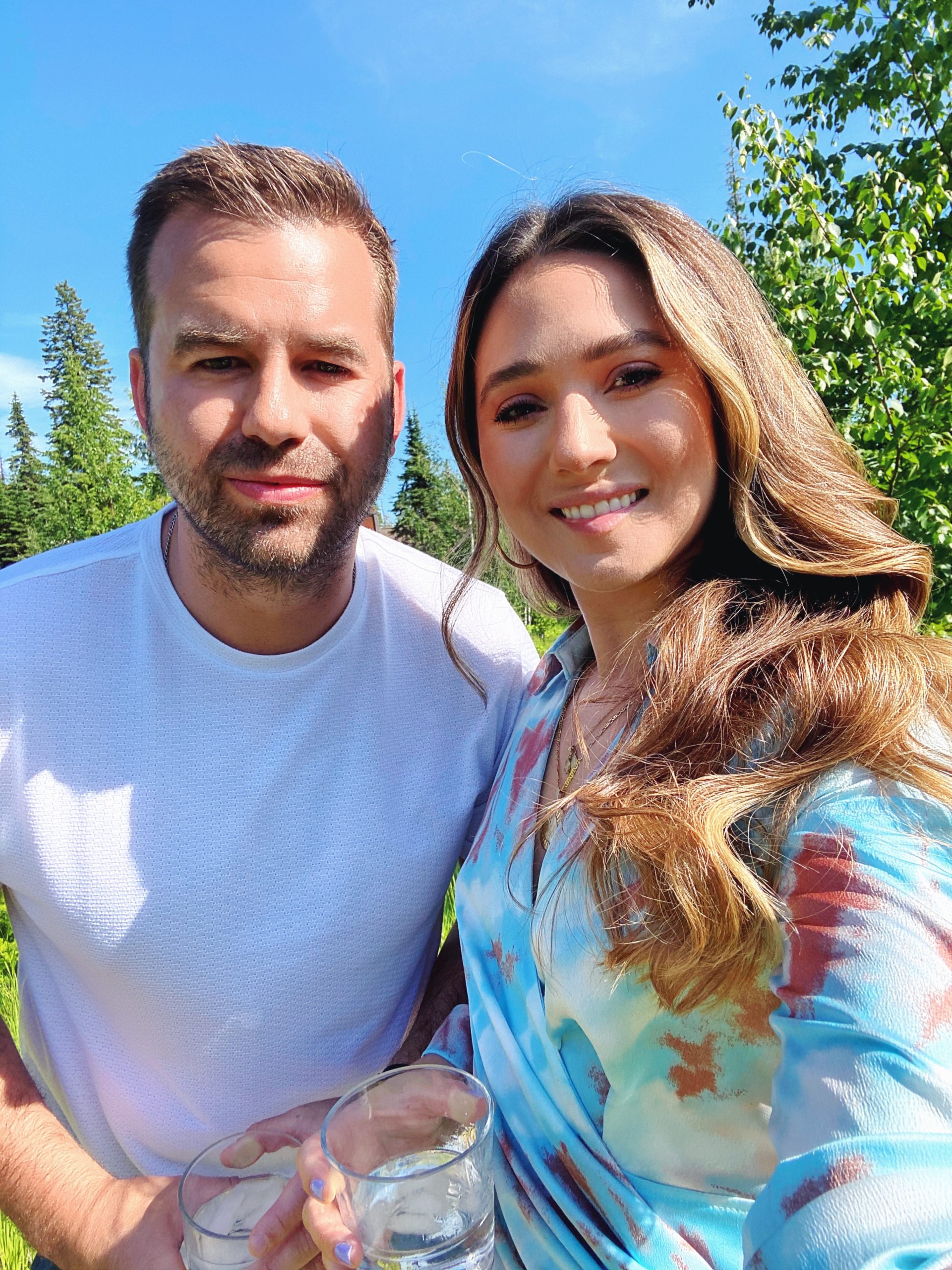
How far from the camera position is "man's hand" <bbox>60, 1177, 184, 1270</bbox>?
4.67 feet

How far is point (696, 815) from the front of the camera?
1042 millimetres

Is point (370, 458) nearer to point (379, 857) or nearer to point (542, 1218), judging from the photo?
point (379, 857)

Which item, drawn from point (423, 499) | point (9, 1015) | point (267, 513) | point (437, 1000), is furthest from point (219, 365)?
point (423, 499)

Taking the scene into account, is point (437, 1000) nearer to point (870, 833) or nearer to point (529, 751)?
point (529, 751)

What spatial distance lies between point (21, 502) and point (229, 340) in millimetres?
46001

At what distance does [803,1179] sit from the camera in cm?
81

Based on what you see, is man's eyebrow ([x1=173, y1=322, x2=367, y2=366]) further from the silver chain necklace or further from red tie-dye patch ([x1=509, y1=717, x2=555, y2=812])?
red tie-dye patch ([x1=509, y1=717, x2=555, y2=812])

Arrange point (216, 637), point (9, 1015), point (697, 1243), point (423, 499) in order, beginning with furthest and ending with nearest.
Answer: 1. point (423, 499)
2. point (9, 1015)
3. point (216, 637)
4. point (697, 1243)

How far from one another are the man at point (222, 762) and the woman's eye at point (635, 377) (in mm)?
674

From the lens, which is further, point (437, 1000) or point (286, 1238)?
point (437, 1000)

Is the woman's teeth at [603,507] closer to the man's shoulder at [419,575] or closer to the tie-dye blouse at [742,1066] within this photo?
the tie-dye blouse at [742,1066]

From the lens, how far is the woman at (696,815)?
82 cm

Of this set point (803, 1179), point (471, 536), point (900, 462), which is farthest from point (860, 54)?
point (803, 1179)

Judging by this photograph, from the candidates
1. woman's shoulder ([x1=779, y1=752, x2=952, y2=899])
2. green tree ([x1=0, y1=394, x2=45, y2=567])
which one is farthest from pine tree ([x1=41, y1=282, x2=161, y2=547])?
woman's shoulder ([x1=779, y1=752, x2=952, y2=899])
